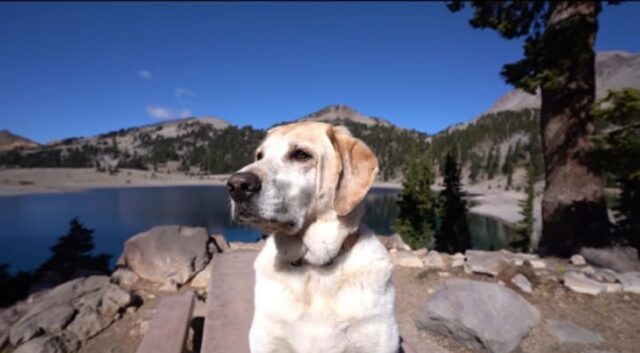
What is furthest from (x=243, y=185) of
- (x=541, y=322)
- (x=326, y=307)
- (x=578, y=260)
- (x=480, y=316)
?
(x=578, y=260)

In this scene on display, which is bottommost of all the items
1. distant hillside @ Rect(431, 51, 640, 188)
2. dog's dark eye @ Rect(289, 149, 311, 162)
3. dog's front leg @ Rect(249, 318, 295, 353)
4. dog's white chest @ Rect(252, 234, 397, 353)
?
dog's front leg @ Rect(249, 318, 295, 353)

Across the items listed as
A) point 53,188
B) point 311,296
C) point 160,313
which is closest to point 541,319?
point 311,296

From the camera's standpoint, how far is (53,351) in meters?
6.44

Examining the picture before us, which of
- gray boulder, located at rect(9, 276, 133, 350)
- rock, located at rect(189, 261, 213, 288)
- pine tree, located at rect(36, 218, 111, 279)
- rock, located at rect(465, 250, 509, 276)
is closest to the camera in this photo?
gray boulder, located at rect(9, 276, 133, 350)

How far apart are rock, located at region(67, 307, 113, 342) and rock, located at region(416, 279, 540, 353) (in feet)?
19.1

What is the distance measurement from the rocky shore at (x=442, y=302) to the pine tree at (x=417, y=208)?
30.6 metres

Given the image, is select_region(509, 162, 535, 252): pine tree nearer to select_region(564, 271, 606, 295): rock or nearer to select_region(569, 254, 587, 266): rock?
select_region(569, 254, 587, 266): rock

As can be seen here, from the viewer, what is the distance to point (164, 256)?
9414 millimetres

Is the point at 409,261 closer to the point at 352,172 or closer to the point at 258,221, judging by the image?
the point at 352,172

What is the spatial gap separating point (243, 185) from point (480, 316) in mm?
5396

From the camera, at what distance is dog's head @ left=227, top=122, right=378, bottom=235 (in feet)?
9.18

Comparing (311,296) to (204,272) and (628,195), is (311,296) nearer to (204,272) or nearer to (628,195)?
(204,272)

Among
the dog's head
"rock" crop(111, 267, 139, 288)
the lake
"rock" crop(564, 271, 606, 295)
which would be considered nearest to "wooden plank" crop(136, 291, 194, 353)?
the dog's head

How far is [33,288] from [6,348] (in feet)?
12.6
